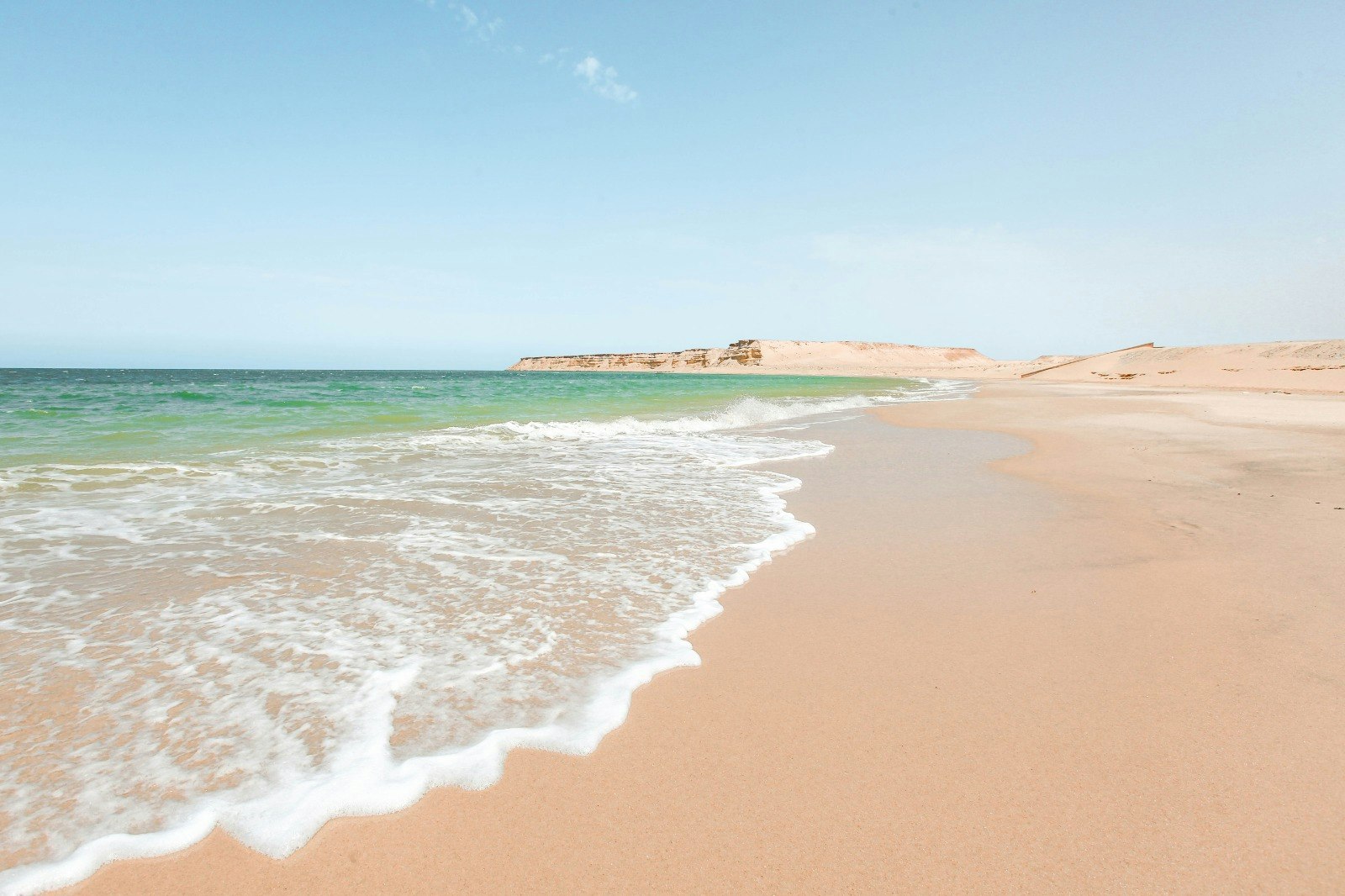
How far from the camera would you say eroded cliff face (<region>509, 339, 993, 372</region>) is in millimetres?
105250

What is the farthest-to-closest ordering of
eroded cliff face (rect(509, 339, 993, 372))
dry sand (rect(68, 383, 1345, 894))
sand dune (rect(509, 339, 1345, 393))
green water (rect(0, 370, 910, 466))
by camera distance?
eroded cliff face (rect(509, 339, 993, 372)) < sand dune (rect(509, 339, 1345, 393)) < green water (rect(0, 370, 910, 466)) < dry sand (rect(68, 383, 1345, 894))

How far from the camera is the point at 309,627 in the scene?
127 inches

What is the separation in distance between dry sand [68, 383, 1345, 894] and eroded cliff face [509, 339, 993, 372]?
95.6 metres

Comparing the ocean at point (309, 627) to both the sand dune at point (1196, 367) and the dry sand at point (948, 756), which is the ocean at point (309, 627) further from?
the sand dune at point (1196, 367)

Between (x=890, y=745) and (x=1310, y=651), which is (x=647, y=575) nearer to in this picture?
(x=890, y=745)

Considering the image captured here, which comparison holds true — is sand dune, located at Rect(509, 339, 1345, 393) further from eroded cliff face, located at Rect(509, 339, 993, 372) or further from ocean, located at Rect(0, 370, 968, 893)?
ocean, located at Rect(0, 370, 968, 893)

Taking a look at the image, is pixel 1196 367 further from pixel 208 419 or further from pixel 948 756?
pixel 208 419

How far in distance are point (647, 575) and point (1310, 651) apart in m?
3.21

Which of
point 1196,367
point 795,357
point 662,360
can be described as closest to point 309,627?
point 1196,367

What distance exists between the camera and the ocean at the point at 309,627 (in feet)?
6.56

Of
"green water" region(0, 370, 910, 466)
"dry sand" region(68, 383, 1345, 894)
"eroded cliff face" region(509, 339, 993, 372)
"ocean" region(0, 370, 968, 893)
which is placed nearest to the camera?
"dry sand" region(68, 383, 1345, 894)

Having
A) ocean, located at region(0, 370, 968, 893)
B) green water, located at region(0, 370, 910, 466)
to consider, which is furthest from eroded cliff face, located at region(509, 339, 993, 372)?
ocean, located at region(0, 370, 968, 893)

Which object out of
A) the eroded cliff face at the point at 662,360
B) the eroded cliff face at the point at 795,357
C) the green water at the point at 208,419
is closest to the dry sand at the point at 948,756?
the green water at the point at 208,419

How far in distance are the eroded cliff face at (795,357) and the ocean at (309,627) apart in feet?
309
